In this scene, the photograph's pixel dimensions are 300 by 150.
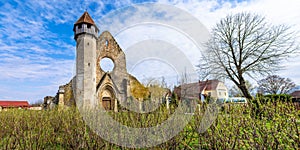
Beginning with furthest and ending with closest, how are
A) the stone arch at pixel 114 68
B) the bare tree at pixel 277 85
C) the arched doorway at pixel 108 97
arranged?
the bare tree at pixel 277 85
the stone arch at pixel 114 68
the arched doorway at pixel 108 97

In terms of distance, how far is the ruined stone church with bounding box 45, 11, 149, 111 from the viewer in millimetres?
18125

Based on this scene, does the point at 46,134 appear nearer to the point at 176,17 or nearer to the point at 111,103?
the point at 176,17

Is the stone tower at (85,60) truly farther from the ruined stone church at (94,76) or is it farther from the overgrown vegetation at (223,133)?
the overgrown vegetation at (223,133)

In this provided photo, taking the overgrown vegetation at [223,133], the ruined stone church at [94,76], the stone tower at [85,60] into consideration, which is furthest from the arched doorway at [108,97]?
the overgrown vegetation at [223,133]

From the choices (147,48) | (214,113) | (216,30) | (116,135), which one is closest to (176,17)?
(147,48)

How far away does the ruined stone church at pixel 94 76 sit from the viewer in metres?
18.1

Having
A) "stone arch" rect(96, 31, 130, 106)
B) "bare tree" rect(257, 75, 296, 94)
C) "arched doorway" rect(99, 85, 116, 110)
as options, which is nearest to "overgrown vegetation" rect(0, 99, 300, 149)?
"arched doorway" rect(99, 85, 116, 110)

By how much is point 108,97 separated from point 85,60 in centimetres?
473

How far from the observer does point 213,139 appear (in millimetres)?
3195

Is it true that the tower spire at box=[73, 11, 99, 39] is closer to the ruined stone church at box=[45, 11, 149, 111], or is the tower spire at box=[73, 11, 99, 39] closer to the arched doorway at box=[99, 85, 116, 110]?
the ruined stone church at box=[45, 11, 149, 111]

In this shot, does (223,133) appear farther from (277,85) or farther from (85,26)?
(277,85)

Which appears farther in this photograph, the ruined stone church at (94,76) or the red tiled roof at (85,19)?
the red tiled roof at (85,19)

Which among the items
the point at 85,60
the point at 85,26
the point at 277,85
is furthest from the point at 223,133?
the point at 277,85

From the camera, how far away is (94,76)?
63.2 feet
